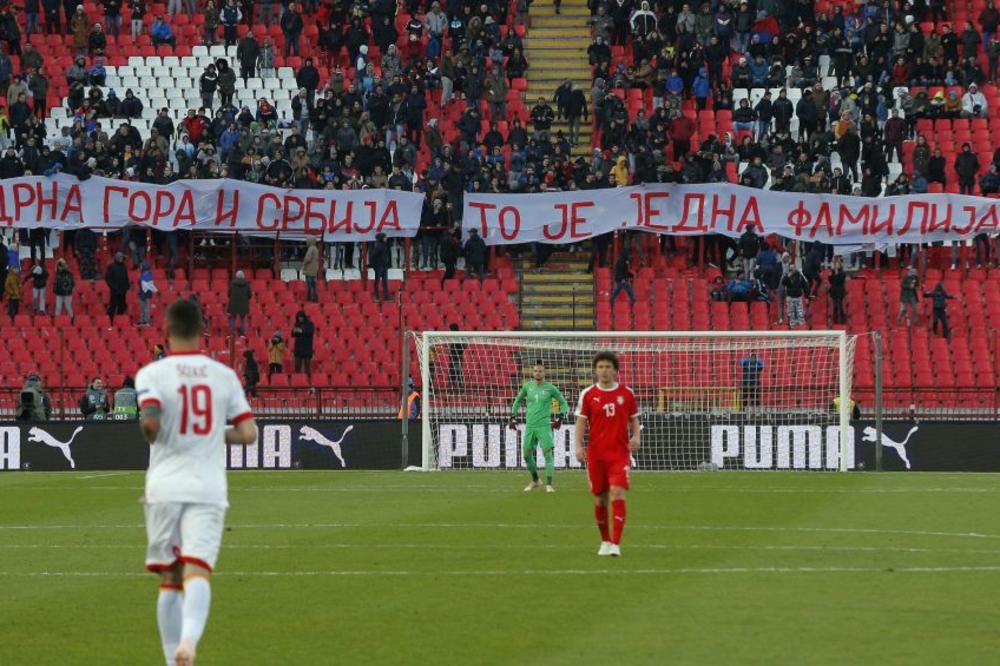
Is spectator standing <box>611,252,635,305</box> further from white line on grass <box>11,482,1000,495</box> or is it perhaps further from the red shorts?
the red shorts

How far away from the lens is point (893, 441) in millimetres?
32312

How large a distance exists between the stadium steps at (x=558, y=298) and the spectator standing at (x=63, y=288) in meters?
9.27

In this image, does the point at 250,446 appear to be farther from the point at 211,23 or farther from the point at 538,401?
the point at 211,23

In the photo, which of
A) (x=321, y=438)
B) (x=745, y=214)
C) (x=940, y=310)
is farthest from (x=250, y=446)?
(x=940, y=310)

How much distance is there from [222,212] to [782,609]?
91.6 feet

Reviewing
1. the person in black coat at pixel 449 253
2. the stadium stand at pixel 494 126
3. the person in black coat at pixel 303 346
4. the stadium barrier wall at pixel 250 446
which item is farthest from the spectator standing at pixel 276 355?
the person in black coat at pixel 449 253

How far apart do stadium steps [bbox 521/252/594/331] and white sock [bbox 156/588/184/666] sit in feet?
96.2

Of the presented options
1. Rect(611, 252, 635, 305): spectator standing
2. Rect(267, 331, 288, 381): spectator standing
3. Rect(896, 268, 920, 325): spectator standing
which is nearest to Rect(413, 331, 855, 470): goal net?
Rect(267, 331, 288, 381): spectator standing

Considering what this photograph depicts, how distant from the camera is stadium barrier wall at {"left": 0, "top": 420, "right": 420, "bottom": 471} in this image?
108 ft

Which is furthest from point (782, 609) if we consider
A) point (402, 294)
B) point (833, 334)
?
point (402, 294)

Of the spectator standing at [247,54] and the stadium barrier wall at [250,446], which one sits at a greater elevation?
the spectator standing at [247,54]

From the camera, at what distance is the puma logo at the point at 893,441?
32250 millimetres

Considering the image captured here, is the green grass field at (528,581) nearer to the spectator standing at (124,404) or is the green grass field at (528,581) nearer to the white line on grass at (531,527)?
the white line on grass at (531,527)

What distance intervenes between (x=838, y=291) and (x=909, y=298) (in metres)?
1.42
